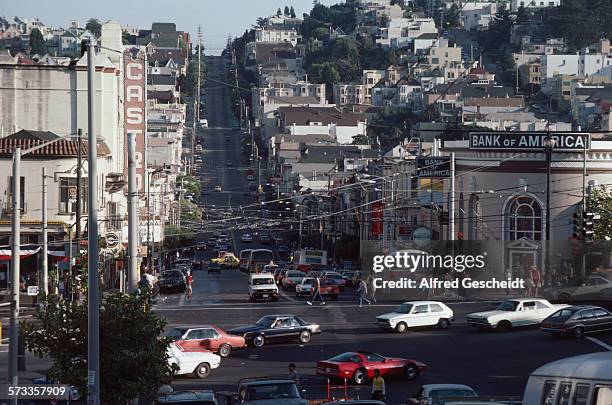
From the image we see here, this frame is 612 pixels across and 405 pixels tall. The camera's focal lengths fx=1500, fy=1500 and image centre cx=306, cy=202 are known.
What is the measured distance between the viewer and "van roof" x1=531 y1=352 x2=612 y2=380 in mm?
19688

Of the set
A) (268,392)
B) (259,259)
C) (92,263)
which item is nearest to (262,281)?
(268,392)

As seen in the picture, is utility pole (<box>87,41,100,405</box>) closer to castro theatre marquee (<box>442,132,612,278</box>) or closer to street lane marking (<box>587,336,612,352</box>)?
street lane marking (<box>587,336,612,352</box>)

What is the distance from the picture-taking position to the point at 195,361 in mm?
42562

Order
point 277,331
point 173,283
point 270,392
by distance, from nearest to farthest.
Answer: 1. point 270,392
2. point 277,331
3. point 173,283

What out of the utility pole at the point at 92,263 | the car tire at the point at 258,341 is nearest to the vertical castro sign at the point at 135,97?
the car tire at the point at 258,341

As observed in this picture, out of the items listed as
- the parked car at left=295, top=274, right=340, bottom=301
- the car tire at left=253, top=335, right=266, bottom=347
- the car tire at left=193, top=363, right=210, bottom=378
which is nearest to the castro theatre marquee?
the parked car at left=295, top=274, right=340, bottom=301

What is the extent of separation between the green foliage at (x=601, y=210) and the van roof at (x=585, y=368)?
4752cm

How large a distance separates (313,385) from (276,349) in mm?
7995

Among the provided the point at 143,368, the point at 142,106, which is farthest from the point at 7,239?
the point at 143,368

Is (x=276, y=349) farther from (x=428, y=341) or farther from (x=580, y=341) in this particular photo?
(x=580, y=341)

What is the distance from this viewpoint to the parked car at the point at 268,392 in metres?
34.1

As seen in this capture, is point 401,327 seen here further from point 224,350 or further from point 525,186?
point 525,186

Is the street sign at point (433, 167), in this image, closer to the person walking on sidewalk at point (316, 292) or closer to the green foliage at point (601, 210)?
the green foliage at point (601, 210)

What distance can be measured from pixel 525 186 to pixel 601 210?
12.1m
